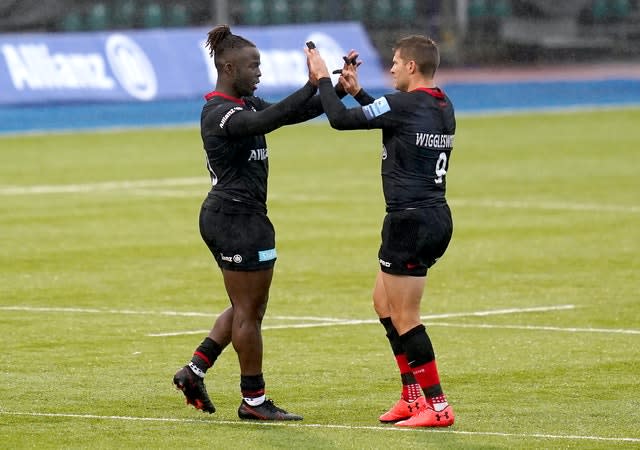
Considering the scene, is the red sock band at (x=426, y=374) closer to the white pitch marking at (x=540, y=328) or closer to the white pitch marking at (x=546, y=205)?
the white pitch marking at (x=540, y=328)

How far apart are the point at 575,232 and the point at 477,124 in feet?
47.7

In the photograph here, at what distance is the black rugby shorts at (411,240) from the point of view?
8.66m

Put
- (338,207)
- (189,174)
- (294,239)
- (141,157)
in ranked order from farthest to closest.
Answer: (141,157) → (189,174) → (338,207) → (294,239)

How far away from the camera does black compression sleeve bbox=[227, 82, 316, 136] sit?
28.0ft

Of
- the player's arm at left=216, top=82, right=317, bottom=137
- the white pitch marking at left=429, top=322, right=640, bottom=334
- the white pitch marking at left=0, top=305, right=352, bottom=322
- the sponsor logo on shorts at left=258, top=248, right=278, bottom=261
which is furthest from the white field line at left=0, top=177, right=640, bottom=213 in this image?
the player's arm at left=216, top=82, right=317, bottom=137

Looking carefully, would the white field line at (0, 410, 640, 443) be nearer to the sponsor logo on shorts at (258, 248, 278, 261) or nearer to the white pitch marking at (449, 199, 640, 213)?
the sponsor logo on shorts at (258, 248, 278, 261)

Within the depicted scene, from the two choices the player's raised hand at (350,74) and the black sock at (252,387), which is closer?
the player's raised hand at (350,74)

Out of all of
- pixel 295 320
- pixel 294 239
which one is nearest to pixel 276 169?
pixel 294 239

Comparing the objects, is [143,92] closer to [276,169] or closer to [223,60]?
[276,169]

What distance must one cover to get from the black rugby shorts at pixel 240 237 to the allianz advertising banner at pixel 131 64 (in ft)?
69.8

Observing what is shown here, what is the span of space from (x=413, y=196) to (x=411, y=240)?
23 cm

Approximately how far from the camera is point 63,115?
30.2 metres

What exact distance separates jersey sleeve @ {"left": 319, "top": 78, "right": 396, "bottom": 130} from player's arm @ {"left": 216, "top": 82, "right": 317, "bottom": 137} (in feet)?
0.34

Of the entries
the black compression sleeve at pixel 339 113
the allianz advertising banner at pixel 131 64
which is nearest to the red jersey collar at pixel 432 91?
the black compression sleeve at pixel 339 113
